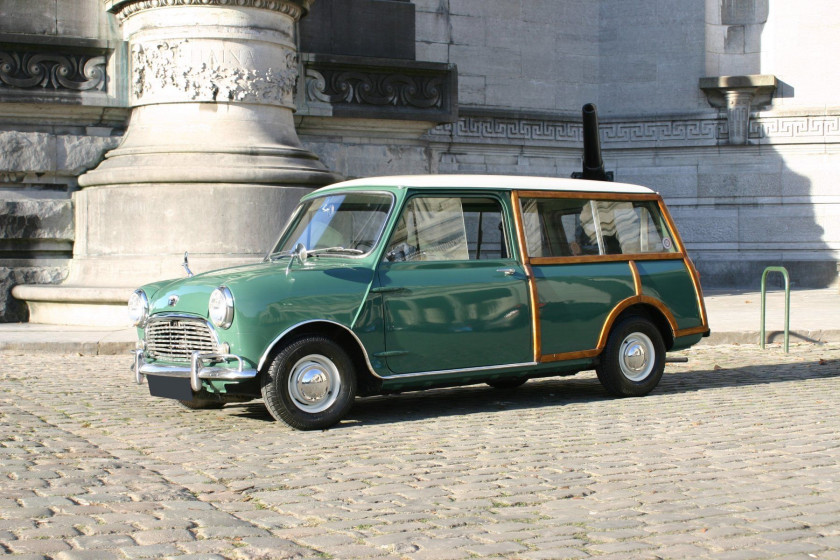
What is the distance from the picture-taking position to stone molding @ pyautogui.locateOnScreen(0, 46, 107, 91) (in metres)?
14.7

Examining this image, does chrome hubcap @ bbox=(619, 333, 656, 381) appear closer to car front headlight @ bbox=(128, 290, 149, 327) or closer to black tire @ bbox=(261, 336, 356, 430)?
black tire @ bbox=(261, 336, 356, 430)

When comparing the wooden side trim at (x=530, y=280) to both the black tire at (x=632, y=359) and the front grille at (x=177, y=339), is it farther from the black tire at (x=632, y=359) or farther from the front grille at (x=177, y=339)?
the front grille at (x=177, y=339)

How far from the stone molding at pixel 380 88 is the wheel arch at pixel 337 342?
907 cm

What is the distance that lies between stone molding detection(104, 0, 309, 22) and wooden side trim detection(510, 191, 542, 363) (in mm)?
6524

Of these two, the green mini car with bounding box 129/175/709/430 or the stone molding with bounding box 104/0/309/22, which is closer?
the green mini car with bounding box 129/175/709/430

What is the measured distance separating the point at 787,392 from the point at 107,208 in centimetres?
824

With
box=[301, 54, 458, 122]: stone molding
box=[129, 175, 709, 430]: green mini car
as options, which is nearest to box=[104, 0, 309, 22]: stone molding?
box=[301, 54, 458, 122]: stone molding

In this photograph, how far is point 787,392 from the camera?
9.02 m

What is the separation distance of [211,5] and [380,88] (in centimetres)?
349

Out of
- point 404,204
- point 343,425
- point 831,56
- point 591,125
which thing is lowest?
point 343,425

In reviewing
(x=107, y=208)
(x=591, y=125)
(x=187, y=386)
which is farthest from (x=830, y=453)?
(x=591, y=125)

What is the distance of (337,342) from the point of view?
7.58m

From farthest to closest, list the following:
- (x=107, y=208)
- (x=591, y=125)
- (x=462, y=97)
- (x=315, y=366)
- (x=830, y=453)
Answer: (x=462, y=97)
(x=591, y=125)
(x=107, y=208)
(x=315, y=366)
(x=830, y=453)

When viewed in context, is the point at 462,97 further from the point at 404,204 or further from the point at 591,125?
the point at 404,204
